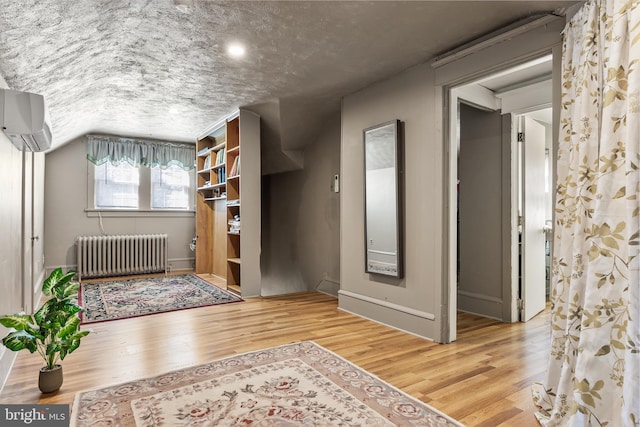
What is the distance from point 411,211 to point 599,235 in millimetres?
1648

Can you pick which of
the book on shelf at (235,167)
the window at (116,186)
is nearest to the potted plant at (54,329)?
the book on shelf at (235,167)

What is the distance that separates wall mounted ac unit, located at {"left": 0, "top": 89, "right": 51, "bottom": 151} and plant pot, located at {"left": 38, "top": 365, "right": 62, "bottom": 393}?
142 cm

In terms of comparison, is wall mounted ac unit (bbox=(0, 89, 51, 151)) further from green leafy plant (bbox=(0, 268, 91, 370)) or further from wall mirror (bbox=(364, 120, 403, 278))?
wall mirror (bbox=(364, 120, 403, 278))

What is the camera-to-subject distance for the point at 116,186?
6.24 metres

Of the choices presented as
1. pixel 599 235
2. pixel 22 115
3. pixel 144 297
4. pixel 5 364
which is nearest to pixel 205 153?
pixel 144 297

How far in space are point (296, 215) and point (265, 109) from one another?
1.84 metres

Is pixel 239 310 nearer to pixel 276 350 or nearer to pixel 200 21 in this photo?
pixel 276 350

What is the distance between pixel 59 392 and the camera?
2055mm

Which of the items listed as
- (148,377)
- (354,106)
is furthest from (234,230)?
(148,377)

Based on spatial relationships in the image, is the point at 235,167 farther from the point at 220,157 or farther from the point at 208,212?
the point at 208,212

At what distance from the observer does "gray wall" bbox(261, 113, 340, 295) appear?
485cm

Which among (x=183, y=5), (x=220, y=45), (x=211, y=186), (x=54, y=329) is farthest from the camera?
(x=211, y=186)

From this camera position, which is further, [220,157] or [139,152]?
[139,152]

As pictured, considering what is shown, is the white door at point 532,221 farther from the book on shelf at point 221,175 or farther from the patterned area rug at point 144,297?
the book on shelf at point 221,175
